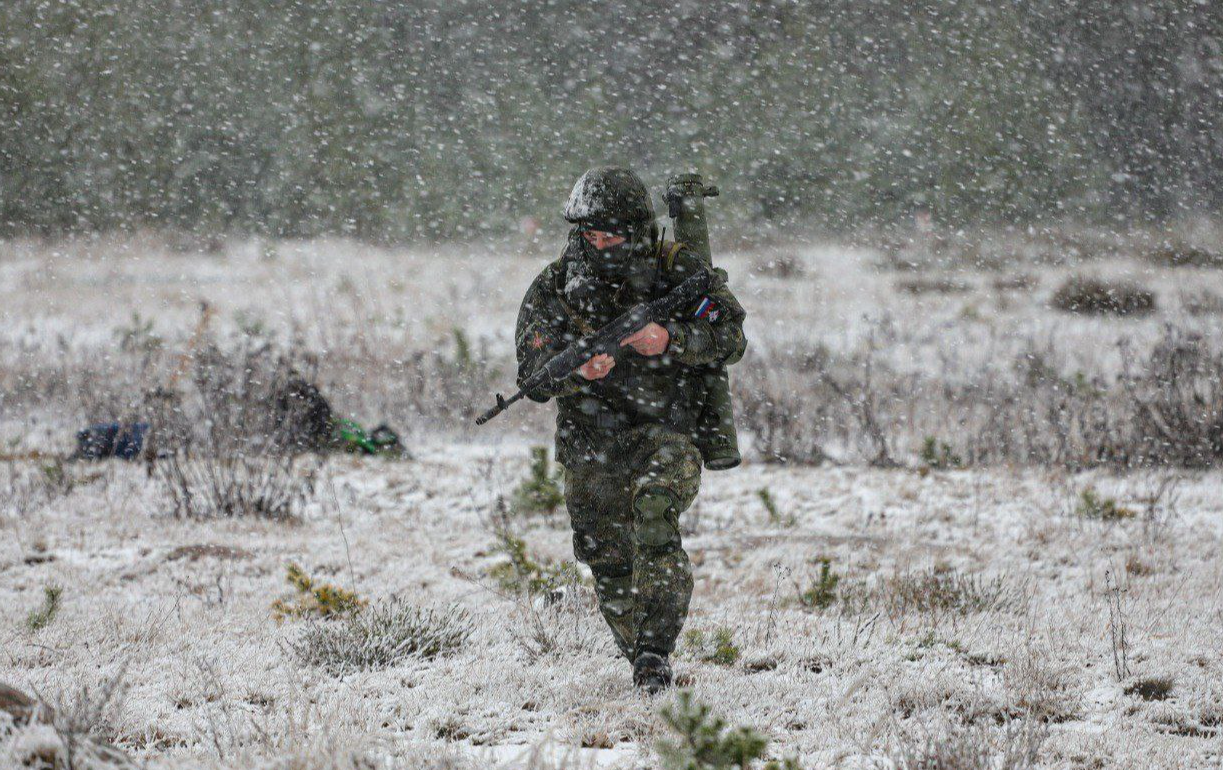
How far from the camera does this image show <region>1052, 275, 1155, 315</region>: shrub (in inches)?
518

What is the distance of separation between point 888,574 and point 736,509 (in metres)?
1.70

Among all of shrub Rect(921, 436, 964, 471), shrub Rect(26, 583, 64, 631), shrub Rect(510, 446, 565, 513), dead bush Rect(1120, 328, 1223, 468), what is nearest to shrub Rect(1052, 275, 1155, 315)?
dead bush Rect(1120, 328, 1223, 468)

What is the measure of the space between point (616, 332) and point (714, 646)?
137cm

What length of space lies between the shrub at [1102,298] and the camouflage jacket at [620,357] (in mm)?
11360

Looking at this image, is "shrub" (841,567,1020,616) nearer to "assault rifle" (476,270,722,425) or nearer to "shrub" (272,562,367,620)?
"assault rifle" (476,270,722,425)

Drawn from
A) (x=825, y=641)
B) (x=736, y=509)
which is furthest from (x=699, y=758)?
(x=736, y=509)

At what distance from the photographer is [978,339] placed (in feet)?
39.0

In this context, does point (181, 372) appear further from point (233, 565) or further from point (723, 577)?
point (723, 577)

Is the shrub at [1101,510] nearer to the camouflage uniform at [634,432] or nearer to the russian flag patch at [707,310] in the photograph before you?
the camouflage uniform at [634,432]

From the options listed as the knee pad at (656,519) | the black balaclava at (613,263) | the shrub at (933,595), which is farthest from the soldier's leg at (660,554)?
the shrub at (933,595)

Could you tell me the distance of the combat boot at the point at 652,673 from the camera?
10.4 ft

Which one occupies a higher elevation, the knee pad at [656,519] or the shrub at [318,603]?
the knee pad at [656,519]

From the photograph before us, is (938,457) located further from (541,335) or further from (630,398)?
(541,335)

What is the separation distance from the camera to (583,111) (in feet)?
90.4
